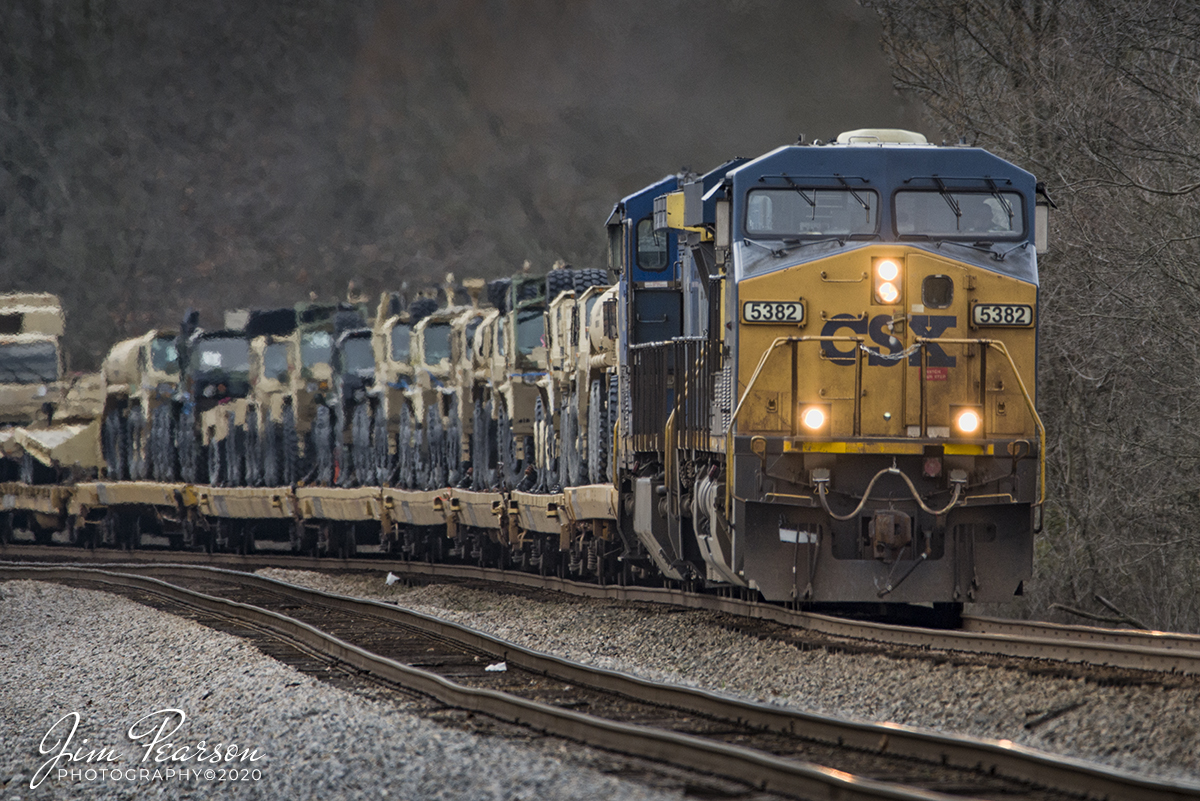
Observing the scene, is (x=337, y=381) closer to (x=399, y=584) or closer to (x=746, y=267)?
(x=399, y=584)

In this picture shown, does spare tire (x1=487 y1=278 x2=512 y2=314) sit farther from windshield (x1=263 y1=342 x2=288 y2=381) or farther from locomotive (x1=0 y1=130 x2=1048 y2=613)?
locomotive (x1=0 y1=130 x2=1048 y2=613)

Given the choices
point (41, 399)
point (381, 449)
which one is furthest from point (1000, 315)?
point (41, 399)

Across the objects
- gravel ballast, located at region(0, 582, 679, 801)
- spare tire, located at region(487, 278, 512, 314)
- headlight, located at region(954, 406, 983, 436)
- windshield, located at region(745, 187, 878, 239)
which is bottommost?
gravel ballast, located at region(0, 582, 679, 801)

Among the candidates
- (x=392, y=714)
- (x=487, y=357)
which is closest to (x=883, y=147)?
(x=392, y=714)

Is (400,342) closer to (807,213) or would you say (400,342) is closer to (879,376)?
(807,213)

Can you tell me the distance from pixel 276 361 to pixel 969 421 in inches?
762

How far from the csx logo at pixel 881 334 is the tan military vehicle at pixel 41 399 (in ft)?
76.3

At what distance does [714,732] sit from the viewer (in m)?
7.36

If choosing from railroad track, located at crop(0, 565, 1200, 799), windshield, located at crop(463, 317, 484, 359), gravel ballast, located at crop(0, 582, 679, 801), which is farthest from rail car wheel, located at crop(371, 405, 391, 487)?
railroad track, located at crop(0, 565, 1200, 799)

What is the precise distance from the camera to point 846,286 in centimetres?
1058

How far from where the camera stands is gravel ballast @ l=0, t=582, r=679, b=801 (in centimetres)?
647

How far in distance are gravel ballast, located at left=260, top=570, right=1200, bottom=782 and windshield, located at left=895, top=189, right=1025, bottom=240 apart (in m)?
3.15

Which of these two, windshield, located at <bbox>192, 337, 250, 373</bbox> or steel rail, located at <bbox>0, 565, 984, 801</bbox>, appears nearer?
steel rail, located at <bbox>0, 565, 984, 801</bbox>

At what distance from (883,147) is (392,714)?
216 inches
